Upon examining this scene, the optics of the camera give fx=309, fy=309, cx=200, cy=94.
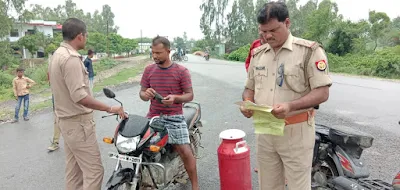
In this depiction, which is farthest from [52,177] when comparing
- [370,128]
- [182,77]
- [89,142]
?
[370,128]

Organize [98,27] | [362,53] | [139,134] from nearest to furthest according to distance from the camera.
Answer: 1. [139,134]
2. [362,53]
3. [98,27]

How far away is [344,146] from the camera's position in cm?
317

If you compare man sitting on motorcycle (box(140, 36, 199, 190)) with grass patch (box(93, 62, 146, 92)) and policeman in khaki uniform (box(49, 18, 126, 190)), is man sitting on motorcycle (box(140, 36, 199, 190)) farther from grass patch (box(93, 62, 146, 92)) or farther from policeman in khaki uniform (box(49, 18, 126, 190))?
grass patch (box(93, 62, 146, 92))

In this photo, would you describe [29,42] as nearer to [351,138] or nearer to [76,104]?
[76,104]

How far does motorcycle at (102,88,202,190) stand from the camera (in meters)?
2.88

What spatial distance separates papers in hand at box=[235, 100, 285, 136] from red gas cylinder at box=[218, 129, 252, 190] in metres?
1.12

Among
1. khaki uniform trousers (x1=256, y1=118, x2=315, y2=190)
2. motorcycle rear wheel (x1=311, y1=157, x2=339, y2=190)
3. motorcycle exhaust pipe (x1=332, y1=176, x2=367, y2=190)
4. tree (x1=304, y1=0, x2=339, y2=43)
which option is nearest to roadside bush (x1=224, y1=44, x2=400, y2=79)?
tree (x1=304, y1=0, x2=339, y2=43)

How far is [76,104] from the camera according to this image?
2941 mm

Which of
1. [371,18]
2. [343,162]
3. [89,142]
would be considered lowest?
[343,162]

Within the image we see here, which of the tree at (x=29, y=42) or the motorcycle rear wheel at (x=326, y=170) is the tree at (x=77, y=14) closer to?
the tree at (x=29, y=42)

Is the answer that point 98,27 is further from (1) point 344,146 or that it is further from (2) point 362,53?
(1) point 344,146

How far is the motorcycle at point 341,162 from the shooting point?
2986 mm

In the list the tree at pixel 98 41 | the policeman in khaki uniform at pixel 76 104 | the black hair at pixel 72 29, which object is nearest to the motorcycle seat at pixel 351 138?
the policeman in khaki uniform at pixel 76 104

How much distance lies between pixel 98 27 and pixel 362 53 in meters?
64.4
